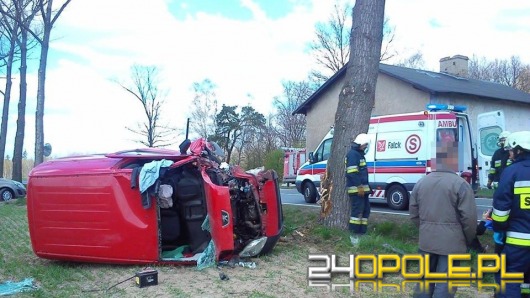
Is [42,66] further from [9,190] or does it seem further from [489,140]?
[489,140]

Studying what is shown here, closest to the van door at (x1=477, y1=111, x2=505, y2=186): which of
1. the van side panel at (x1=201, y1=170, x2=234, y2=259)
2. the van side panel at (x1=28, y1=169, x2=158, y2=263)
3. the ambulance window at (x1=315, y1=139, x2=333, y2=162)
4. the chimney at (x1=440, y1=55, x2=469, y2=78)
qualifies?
the ambulance window at (x1=315, y1=139, x2=333, y2=162)

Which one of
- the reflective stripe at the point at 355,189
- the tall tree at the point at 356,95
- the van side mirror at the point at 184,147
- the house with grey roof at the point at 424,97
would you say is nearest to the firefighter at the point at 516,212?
the reflective stripe at the point at 355,189

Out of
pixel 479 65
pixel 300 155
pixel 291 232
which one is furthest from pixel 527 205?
pixel 479 65

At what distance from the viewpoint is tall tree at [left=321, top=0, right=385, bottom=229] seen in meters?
8.34

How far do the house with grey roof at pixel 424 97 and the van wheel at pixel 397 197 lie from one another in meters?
7.97

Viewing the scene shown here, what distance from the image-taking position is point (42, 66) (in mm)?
17438

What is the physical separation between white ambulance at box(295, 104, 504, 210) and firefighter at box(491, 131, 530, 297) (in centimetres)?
741

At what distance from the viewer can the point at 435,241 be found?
14.1ft

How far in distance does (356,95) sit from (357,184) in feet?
5.14

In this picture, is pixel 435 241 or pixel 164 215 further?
pixel 164 215

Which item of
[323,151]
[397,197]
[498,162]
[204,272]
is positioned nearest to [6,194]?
[323,151]

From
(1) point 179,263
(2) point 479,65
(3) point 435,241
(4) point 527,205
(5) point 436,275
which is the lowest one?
(1) point 179,263

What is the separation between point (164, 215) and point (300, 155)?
19368 millimetres

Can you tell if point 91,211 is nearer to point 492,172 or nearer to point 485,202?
point 492,172
